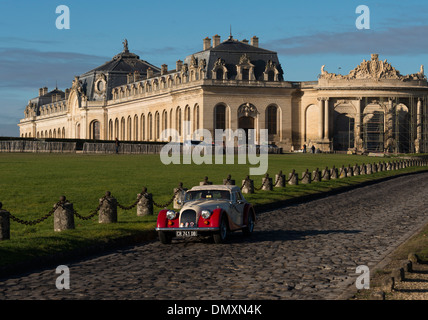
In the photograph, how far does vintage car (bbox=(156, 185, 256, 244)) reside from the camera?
16406 mm

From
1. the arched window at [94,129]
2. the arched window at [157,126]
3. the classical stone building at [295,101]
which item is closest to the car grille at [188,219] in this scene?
the classical stone building at [295,101]

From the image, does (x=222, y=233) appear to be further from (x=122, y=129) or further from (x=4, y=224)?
(x=122, y=129)

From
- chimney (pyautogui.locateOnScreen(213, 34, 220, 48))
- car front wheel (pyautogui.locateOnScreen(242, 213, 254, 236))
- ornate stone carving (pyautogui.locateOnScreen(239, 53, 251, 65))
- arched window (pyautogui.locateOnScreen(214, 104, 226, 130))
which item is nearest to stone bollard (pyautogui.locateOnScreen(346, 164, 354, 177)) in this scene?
car front wheel (pyautogui.locateOnScreen(242, 213, 254, 236))

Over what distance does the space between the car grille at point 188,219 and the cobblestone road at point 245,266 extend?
0.52 m

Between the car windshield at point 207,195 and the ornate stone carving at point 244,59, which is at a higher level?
the ornate stone carving at point 244,59

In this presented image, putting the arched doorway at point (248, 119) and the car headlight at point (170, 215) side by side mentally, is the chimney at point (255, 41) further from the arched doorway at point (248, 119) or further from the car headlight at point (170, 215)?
the car headlight at point (170, 215)

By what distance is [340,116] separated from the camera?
344 ft

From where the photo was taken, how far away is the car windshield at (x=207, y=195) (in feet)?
58.9

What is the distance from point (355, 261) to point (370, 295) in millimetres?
3938

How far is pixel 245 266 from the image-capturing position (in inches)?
531

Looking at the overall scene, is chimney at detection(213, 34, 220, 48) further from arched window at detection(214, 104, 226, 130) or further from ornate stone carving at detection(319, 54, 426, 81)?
ornate stone carving at detection(319, 54, 426, 81)

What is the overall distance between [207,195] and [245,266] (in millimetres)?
4749
